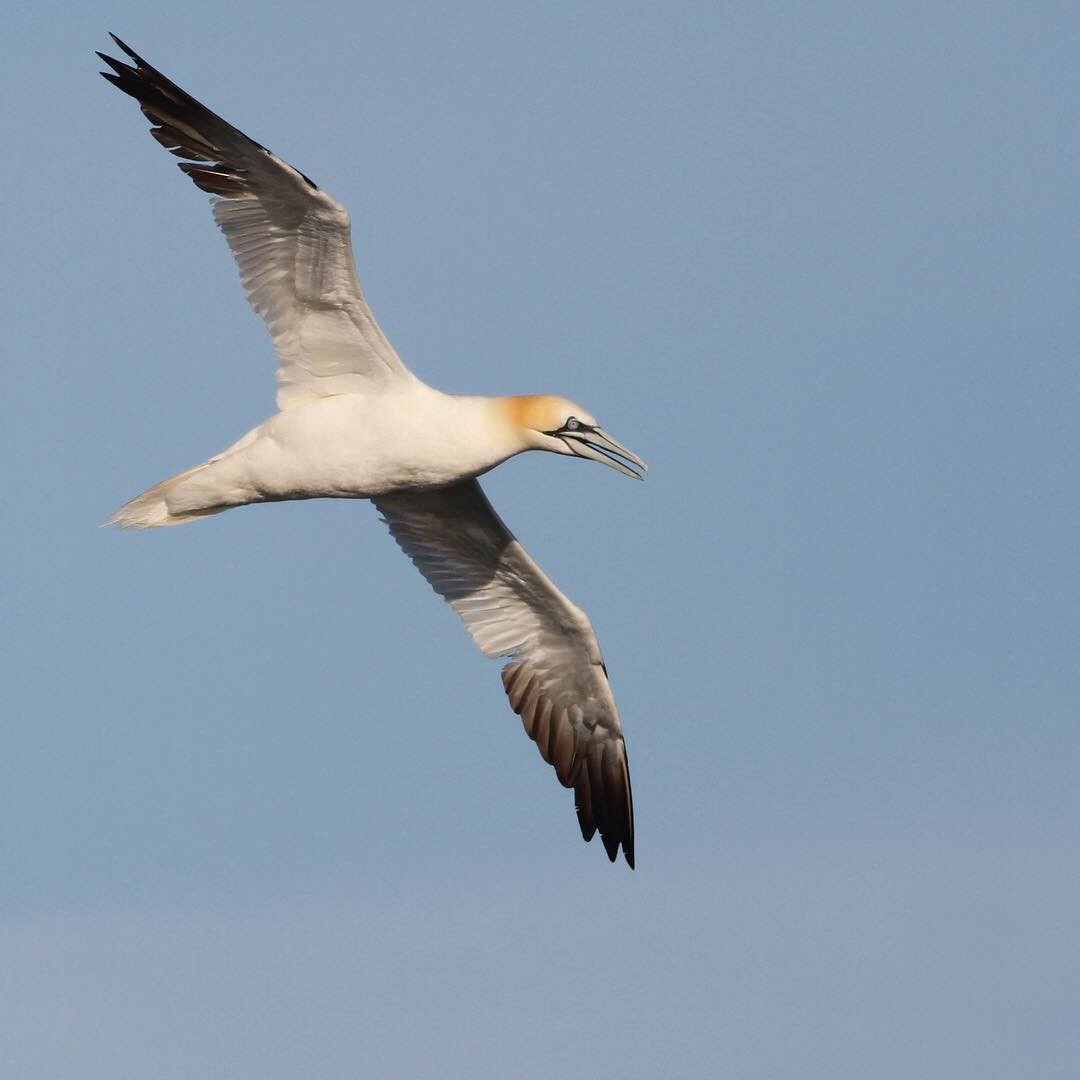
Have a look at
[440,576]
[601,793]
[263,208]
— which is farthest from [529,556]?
[263,208]

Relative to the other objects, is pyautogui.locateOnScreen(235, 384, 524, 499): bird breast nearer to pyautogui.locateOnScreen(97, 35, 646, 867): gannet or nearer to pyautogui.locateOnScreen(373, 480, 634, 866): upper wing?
pyautogui.locateOnScreen(97, 35, 646, 867): gannet

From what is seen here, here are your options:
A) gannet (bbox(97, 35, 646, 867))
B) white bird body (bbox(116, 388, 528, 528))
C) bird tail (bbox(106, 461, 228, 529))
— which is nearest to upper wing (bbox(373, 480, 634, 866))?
gannet (bbox(97, 35, 646, 867))

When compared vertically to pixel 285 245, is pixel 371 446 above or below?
below

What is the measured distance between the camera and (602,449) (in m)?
15.7

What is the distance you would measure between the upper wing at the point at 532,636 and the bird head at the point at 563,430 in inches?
55.8

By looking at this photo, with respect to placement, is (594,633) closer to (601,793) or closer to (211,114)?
(601,793)

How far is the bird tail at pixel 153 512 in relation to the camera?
52.5 ft

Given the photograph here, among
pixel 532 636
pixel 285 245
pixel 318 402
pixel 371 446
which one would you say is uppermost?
pixel 285 245

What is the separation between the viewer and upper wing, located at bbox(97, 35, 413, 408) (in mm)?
14453

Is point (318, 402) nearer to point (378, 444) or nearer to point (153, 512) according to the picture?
point (378, 444)

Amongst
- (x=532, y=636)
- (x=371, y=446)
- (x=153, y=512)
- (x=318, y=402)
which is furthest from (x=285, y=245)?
(x=532, y=636)

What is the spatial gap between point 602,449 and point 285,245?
265 cm

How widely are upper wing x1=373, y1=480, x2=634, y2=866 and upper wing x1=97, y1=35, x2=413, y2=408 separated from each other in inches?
73.1

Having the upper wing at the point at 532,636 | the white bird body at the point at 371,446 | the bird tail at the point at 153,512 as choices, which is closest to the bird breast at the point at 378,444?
the white bird body at the point at 371,446
